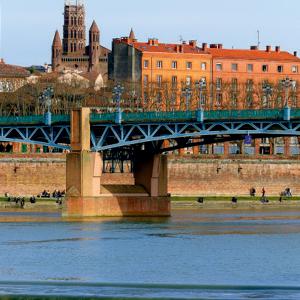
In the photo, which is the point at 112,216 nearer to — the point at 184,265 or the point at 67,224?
the point at 67,224

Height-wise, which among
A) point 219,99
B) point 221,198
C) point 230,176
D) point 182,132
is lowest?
point 221,198

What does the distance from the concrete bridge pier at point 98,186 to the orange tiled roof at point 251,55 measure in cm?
6586

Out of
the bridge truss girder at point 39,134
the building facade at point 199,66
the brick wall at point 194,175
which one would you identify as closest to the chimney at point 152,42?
the building facade at point 199,66

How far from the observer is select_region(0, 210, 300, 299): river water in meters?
61.5

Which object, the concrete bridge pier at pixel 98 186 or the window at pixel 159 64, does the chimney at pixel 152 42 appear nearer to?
the window at pixel 159 64

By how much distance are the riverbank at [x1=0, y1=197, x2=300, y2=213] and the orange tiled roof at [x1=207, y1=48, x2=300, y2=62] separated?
43567 mm

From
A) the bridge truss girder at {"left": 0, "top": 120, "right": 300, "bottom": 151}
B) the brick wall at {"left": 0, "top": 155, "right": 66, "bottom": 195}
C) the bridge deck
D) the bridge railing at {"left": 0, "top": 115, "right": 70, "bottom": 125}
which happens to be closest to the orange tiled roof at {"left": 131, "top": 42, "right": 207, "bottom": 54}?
the brick wall at {"left": 0, "top": 155, "right": 66, "bottom": 195}

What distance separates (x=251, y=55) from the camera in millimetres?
179000

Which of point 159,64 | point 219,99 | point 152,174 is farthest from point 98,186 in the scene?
point 159,64

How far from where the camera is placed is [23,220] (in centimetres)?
10500

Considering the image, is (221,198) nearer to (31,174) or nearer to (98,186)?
(31,174)

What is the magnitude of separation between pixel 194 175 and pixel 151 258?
65.7 m

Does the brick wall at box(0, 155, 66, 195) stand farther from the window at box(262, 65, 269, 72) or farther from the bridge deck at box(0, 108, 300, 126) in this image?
the window at box(262, 65, 269, 72)

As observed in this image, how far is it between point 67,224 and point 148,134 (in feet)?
37.8
